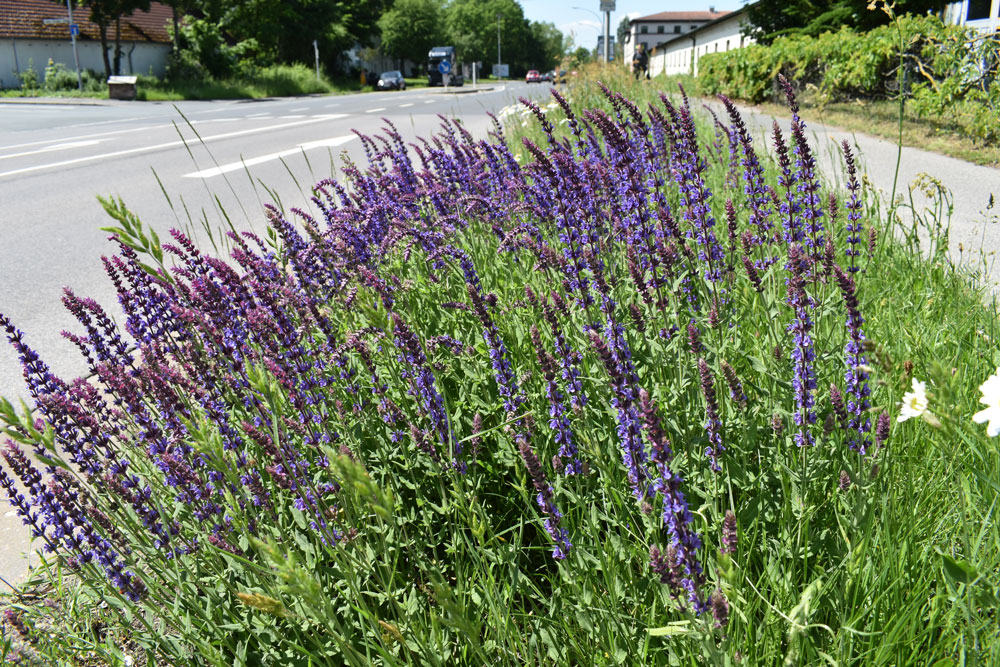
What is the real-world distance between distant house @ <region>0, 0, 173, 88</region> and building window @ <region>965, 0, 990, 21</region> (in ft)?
143

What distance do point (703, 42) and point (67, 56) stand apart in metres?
46.7

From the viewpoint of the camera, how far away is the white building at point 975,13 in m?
18.4

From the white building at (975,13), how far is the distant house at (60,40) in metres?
43.2

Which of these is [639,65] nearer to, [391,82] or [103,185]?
[103,185]

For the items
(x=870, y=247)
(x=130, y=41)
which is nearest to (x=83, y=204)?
(x=870, y=247)

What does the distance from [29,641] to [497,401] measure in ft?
5.41

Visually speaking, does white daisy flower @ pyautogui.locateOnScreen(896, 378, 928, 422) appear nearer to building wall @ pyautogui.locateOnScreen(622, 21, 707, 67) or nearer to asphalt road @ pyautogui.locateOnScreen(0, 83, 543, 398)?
asphalt road @ pyautogui.locateOnScreen(0, 83, 543, 398)

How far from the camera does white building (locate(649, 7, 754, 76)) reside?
4369 centimetres

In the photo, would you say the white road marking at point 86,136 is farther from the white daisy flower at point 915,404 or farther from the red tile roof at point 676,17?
the red tile roof at point 676,17

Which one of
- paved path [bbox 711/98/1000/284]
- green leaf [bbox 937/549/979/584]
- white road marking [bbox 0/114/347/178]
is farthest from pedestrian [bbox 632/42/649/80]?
green leaf [bbox 937/549/979/584]

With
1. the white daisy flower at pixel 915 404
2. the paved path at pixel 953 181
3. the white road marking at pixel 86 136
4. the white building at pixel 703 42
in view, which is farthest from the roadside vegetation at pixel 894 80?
the white road marking at pixel 86 136

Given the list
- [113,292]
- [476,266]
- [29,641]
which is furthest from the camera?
[113,292]

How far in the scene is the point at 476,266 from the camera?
13.1 feet

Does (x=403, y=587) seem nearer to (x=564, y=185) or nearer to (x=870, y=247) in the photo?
(x=564, y=185)
